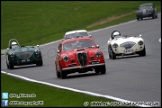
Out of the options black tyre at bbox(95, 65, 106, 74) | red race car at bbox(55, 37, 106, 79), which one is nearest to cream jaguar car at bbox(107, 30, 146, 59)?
red race car at bbox(55, 37, 106, 79)

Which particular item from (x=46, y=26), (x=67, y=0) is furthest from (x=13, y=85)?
(x=67, y=0)

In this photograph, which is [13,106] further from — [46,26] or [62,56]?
[46,26]

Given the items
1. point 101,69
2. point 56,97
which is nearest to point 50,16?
point 101,69

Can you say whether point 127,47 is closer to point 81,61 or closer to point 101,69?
point 101,69

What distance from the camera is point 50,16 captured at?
71375mm

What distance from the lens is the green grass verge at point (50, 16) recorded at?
57.5 m

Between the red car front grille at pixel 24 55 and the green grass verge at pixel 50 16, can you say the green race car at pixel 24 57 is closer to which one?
the red car front grille at pixel 24 55

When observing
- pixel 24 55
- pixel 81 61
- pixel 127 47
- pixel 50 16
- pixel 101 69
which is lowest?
pixel 101 69

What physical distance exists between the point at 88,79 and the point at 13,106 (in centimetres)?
742

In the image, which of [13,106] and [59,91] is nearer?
[13,106]

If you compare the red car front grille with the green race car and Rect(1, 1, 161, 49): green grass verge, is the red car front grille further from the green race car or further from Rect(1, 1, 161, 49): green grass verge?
Rect(1, 1, 161, 49): green grass verge

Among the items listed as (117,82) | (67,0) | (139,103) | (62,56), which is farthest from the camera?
(67,0)

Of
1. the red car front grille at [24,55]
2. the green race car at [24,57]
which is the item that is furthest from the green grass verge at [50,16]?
the red car front grille at [24,55]

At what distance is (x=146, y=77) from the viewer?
706 inches
